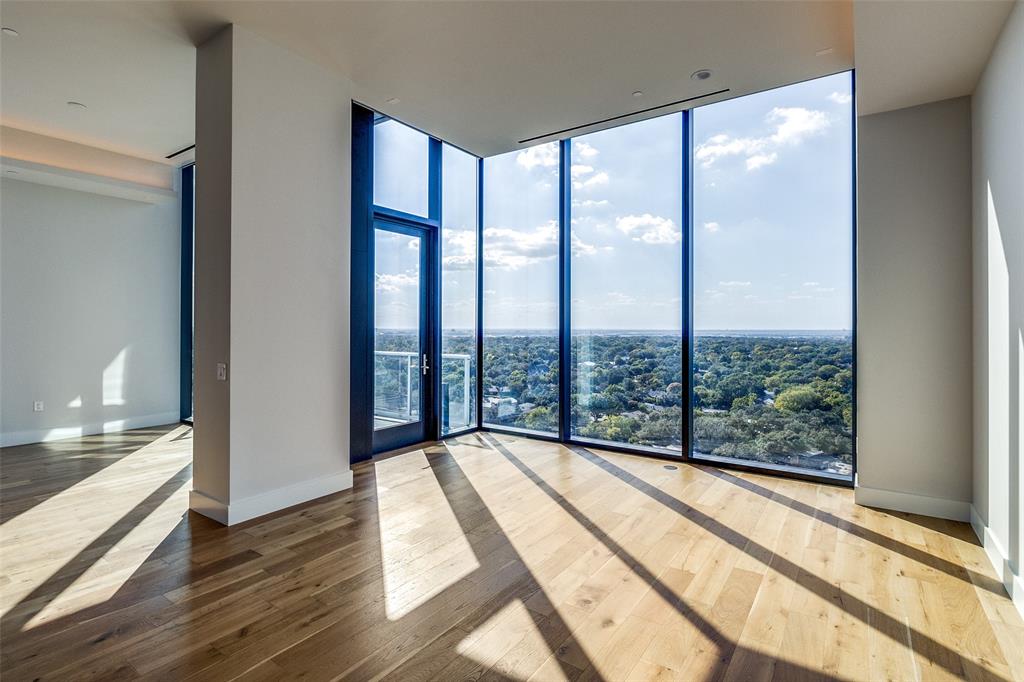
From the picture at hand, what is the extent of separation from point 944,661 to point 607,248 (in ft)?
12.9

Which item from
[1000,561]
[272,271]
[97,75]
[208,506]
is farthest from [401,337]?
[1000,561]

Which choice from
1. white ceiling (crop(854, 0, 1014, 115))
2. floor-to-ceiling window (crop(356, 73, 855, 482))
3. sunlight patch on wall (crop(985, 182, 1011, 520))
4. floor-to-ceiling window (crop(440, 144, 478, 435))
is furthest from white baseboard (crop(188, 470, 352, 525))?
white ceiling (crop(854, 0, 1014, 115))

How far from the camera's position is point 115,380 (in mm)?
6098

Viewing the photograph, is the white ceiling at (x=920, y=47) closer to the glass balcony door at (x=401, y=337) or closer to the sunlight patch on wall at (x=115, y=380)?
the glass balcony door at (x=401, y=337)

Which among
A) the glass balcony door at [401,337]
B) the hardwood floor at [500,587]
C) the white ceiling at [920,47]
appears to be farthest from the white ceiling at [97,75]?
the white ceiling at [920,47]

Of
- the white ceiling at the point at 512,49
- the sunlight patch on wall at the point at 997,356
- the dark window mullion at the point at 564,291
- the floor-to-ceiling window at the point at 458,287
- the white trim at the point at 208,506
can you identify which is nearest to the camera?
the sunlight patch on wall at the point at 997,356

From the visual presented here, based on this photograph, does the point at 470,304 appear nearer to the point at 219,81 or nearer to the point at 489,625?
the point at 219,81

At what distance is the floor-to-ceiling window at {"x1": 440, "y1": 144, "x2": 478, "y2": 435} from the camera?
5770 millimetres

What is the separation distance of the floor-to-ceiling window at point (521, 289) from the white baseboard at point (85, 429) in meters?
4.10

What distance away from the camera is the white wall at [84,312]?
5.32 m

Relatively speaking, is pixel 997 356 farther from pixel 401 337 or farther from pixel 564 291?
pixel 401 337

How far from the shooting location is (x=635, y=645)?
2.02 m

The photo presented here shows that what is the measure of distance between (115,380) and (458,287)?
13.7ft

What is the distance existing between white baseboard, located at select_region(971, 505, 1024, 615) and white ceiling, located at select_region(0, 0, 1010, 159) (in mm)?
2597
